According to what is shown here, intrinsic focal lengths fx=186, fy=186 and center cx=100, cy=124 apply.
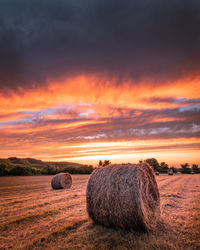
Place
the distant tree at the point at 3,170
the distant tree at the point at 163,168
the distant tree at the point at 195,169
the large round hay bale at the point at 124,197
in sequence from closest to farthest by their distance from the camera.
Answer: the large round hay bale at the point at 124,197 → the distant tree at the point at 3,170 → the distant tree at the point at 163,168 → the distant tree at the point at 195,169

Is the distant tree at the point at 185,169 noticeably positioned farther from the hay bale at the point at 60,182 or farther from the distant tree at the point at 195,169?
the hay bale at the point at 60,182

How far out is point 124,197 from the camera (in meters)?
5.67

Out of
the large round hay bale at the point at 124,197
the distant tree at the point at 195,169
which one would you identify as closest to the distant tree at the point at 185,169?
the distant tree at the point at 195,169

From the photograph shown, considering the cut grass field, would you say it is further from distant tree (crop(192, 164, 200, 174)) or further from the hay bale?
distant tree (crop(192, 164, 200, 174))

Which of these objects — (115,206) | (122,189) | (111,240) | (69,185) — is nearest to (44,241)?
(111,240)

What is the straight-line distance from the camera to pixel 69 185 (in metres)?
17.6

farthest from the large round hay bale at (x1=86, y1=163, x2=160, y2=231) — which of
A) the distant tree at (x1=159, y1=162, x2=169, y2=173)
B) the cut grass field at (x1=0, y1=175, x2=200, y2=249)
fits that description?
the distant tree at (x1=159, y1=162, x2=169, y2=173)

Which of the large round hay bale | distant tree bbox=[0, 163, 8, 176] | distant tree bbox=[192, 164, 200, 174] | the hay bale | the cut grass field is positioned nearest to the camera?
the cut grass field

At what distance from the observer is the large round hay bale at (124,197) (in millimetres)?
5453

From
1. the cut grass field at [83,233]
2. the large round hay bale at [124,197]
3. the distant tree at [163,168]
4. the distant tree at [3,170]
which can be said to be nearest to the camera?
the cut grass field at [83,233]

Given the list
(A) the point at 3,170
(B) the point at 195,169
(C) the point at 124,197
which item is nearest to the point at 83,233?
(C) the point at 124,197

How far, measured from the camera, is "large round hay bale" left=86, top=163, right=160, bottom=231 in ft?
17.9

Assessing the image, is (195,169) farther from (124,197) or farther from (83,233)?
(83,233)

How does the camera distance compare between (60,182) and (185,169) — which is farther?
(185,169)
